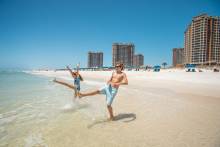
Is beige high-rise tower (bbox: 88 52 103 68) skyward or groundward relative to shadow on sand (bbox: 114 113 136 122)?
skyward

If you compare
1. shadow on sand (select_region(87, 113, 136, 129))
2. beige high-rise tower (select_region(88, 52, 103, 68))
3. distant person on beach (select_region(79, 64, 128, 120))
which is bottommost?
shadow on sand (select_region(87, 113, 136, 129))

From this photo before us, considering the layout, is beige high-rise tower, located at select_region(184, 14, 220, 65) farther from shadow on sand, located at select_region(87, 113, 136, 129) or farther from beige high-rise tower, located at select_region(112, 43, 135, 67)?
shadow on sand, located at select_region(87, 113, 136, 129)

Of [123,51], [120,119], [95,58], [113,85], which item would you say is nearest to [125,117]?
[120,119]

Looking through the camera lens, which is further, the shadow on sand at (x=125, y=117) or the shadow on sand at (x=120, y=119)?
the shadow on sand at (x=125, y=117)

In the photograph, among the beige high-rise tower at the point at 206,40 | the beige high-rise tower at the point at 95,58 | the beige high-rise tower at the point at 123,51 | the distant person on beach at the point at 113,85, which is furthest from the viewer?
the beige high-rise tower at the point at 95,58

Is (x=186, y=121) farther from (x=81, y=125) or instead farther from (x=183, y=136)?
(x=81, y=125)

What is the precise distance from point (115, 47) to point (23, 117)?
429ft

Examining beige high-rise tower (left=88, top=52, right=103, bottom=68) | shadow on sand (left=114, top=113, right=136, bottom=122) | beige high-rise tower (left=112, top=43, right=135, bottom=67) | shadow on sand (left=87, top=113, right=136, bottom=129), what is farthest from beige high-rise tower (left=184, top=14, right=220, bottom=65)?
shadow on sand (left=87, top=113, right=136, bottom=129)

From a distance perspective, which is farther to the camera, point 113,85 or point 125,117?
point 125,117

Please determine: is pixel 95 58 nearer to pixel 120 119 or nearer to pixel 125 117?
pixel 125 117

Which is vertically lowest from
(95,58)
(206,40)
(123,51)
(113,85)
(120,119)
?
(120,119)

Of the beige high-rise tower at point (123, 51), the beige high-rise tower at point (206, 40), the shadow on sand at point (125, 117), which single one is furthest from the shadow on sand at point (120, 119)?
the beige high-rise tower at point (123, 51)

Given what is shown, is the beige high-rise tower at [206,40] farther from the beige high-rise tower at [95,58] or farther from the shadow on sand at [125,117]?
the shadow on sand at [125,117]

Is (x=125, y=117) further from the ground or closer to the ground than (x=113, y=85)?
closer to the ground
